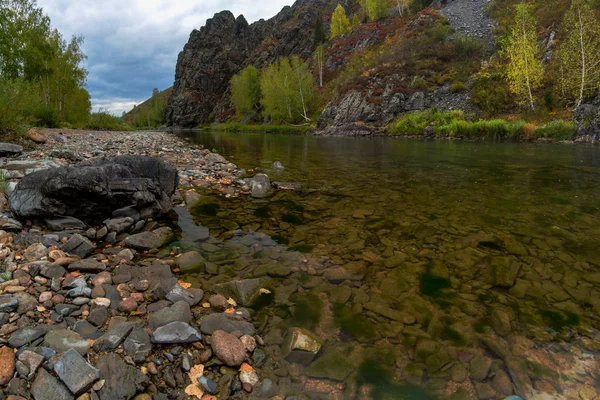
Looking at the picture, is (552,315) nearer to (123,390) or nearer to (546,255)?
(546,255)

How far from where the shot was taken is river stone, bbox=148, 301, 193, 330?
121 inches

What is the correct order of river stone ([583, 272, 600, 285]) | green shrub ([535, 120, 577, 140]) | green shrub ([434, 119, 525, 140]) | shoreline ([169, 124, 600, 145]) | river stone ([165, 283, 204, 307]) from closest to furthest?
river stone ([165, 283, 204, 307]) → river stone ([583, 272, 600, 285]) → green shrub ([535, 120, 577, 140]) → shoreline ([169, 124, 600, 145]) → green shrub ([434, 119, 525, 140])

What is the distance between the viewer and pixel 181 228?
6.12m

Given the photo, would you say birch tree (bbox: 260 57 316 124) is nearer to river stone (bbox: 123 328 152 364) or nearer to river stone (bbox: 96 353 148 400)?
river stone (bbox: 123 328 152 364)

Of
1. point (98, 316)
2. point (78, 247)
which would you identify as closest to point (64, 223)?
point (78, 247)

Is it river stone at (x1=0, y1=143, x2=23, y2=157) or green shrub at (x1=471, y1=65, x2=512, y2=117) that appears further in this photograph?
green shrub at (x1=471, y1=65, x2=512, y2=117)

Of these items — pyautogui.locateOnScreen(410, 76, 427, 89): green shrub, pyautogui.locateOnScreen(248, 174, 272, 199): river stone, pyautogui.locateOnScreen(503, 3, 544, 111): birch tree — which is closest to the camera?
pyautogui.locateOnScreen(248, 174, 272, 199): river stone

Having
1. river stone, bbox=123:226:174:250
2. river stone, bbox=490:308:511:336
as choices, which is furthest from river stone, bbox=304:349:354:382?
river stone, bbox=123:226:174:250

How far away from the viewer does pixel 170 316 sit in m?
3.17

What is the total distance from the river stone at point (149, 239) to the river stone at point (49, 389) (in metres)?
2.93

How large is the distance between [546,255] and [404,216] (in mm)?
2587

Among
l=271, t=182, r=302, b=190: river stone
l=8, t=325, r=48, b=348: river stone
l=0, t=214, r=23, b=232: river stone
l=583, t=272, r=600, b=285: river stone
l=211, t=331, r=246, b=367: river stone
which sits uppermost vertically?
l=271, t=182, r=302, b=190: river stone

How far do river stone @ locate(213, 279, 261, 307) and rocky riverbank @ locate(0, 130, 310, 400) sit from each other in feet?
0.04

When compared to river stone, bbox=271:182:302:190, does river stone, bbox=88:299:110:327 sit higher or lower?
lower
